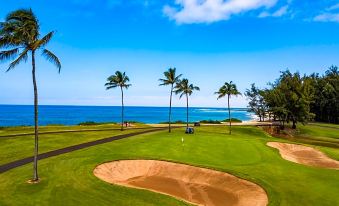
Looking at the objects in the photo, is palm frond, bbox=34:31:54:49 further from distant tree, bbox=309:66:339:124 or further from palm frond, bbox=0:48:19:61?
distant tree, bbox=309:66:339:124

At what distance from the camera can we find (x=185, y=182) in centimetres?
3034

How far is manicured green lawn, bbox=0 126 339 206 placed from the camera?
74.0 ft

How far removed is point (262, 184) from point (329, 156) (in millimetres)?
24711

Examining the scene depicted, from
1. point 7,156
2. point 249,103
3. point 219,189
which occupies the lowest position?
point 219,189

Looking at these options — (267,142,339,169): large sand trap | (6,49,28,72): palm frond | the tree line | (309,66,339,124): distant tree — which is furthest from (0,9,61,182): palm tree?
(309,66,339,124): distant tree

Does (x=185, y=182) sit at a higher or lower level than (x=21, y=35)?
lower

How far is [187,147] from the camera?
44438mm

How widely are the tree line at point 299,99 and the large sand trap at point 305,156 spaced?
33.2m

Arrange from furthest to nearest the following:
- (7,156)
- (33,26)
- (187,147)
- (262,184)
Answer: (187,147) → (7,156) → (262,184) → (33,26)

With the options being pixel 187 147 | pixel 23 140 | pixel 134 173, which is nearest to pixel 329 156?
pixel 187 147

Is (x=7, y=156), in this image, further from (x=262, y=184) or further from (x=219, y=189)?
(x=262, y=184)

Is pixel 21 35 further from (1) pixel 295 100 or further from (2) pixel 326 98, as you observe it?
(2) pixel 326 98

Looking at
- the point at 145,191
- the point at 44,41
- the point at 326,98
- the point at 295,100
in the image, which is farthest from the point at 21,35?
the point at 326,98

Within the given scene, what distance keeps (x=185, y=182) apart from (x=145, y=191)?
6912 mm
